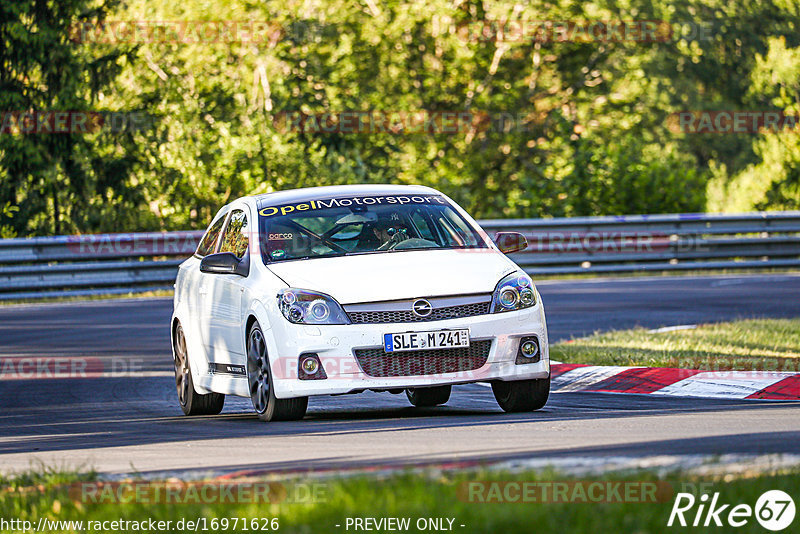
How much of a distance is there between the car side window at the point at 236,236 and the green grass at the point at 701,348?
321 cm

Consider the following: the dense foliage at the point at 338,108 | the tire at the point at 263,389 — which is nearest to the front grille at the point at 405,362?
the tire at the point at 263,389

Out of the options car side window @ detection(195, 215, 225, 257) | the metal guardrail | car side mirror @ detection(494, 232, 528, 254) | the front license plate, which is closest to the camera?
the front license plate

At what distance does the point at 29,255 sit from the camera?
23172mm

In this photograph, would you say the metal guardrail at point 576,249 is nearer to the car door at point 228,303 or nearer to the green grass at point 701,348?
the green grass at point 701,348

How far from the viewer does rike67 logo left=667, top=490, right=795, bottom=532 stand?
500 cm

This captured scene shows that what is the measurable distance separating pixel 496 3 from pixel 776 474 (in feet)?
116

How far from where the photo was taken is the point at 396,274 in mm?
9406

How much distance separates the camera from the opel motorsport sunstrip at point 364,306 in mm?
9188

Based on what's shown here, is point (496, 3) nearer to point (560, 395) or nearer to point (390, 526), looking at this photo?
point (560, 395)

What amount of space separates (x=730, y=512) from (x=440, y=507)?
3.34ft

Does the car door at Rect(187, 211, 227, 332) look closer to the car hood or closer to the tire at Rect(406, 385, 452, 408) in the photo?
the car hood

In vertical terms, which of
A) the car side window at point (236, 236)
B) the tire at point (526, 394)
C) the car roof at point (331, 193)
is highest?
the car roof at point (331, 193)

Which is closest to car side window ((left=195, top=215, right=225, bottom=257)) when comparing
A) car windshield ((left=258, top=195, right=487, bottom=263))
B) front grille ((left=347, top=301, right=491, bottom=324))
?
car windshield ((left=258, top=195, right=487, bottom=263))

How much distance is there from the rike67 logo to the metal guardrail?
736 inches
